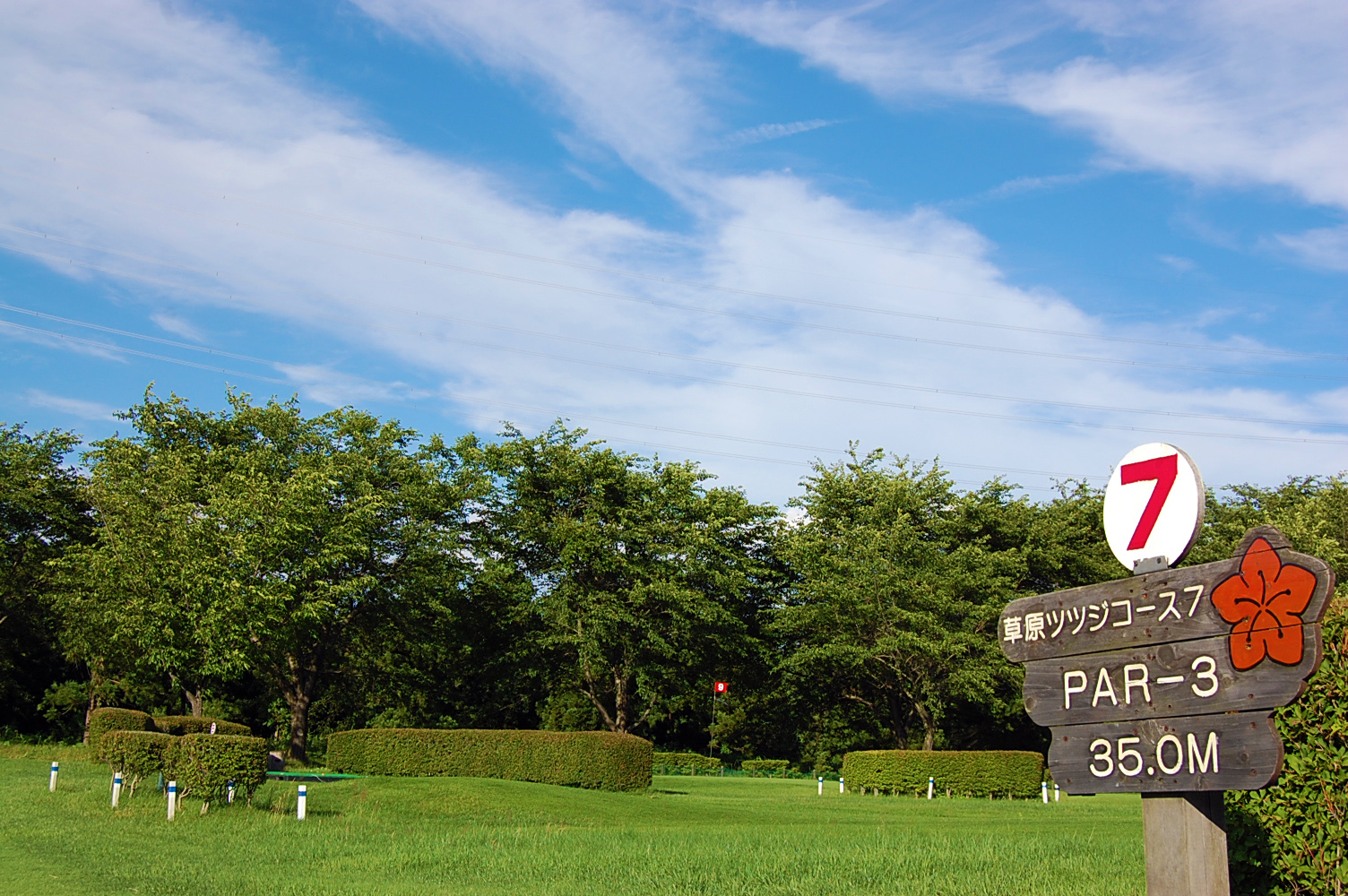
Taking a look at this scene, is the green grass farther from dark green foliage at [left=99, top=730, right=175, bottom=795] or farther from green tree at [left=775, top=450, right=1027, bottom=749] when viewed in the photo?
green tree at [left=775, top=450, right=1027, bottom=749]

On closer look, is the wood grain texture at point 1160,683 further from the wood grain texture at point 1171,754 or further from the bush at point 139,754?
the bush at point 139,754

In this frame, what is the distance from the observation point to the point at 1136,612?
491 cm

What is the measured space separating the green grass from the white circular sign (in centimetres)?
657

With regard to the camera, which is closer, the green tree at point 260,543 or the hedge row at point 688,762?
the green tree at point 260,543

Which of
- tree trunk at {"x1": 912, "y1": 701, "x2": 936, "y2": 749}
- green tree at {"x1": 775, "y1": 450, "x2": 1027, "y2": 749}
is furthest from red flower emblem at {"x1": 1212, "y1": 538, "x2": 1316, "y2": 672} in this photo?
tree trunk at {"x1": 912, "y1": 701, "x2": 936, "y2": 749}

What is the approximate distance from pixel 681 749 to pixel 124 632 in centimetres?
3819

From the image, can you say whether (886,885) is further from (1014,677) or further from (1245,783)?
(1014,677)

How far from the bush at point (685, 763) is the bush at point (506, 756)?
72.7 ft

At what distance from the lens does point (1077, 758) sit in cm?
511

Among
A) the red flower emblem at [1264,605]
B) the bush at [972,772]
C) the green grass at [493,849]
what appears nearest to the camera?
the red flower emblem at [1264,605]

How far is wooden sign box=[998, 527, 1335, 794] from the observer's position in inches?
169

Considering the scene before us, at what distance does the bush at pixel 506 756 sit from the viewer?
3092cm

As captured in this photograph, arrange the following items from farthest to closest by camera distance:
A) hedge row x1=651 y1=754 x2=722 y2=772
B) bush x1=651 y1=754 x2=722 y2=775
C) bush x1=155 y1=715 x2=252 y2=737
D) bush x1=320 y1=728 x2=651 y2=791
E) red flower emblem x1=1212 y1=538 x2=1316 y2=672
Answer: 1. hedge row x1=651 y1=754 x2=722 y2=772
2. bush x1=651 y1=754 x2=722 y2=775
3. bush x1=155 y1=715 x2=252 y2=737
4. bush x1=320 y1=728 x2=651 y2=791
5. red flower emblem x1=1212 y1=538 x2=1316 y2=672

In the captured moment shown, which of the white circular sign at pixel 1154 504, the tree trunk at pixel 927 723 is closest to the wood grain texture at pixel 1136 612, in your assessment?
the white circular sign at pixel 1154 504
